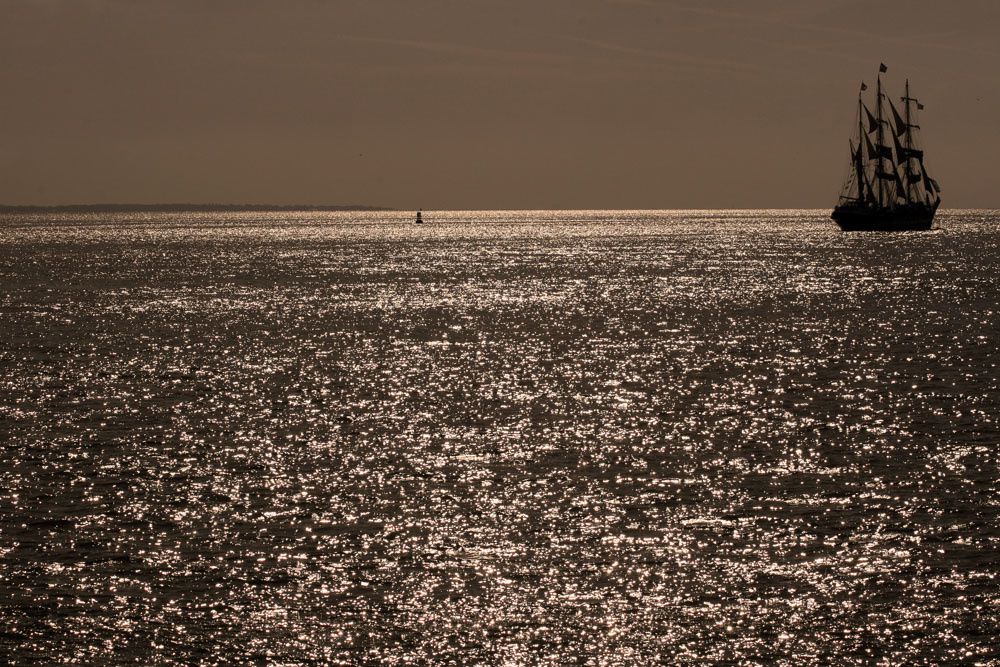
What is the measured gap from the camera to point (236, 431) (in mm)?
40594

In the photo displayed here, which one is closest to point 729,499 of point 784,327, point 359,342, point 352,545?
point 352,545

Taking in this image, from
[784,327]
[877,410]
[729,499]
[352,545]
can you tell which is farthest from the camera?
[784,327]

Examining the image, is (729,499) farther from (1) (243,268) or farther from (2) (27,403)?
(1) (243,268)

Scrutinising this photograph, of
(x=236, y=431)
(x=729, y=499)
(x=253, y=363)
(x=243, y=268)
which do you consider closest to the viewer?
(x=729, y=499)

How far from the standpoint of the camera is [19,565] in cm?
2438

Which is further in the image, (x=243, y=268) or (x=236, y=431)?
(x=243, y=268)

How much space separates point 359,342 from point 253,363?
12.2 meters

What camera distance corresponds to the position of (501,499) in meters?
30.2

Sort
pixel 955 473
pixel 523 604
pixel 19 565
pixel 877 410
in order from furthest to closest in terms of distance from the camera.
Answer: pixel 877 410, pixel 955 473, pixel 19 565, pixel 523 604

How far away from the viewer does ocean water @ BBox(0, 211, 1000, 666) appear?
20688 millimetres

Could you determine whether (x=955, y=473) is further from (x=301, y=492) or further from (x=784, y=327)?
(x=784, y=327)

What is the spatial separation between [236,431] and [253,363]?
66.2 feet

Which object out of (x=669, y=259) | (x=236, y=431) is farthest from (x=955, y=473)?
(x=669, y=259)

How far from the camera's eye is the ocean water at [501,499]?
814 inches
